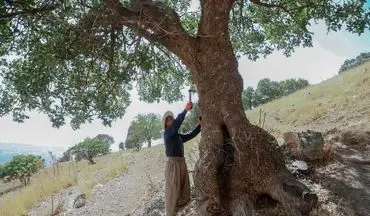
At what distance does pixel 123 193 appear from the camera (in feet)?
45.4

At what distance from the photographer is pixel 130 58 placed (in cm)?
1027

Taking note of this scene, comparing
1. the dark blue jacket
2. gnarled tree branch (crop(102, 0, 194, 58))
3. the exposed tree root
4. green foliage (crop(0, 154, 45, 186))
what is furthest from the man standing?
green foliage (crop(0, 154, 45, 186))

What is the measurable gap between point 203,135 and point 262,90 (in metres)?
53.4

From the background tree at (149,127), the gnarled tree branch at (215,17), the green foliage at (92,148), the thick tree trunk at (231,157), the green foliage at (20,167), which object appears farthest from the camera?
the background tree at (149,127)

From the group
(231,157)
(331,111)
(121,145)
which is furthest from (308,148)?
(121,145)

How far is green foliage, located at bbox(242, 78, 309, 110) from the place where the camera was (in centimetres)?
5870

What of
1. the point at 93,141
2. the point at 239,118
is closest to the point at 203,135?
the point at 239,118

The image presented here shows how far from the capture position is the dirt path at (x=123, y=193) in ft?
39.5

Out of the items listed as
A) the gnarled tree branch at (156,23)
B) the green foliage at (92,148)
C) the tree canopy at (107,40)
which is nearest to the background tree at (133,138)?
the green foliage at (92,148)

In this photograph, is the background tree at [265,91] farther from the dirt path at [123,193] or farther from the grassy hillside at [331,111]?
the dirt path at [123,193]

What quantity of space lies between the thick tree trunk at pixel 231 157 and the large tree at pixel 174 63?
0.02m

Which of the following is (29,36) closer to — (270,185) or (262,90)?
(270,185)

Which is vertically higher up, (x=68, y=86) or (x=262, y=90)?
(x=262, y=90)

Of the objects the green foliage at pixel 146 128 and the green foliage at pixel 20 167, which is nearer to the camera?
the green foliage at pixel 20 167
